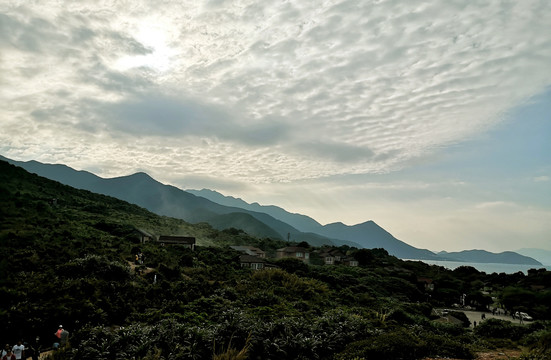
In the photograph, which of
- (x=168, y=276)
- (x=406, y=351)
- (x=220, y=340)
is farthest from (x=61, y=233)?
(x=406, y=351)

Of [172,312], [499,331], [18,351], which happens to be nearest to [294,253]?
[499,331]

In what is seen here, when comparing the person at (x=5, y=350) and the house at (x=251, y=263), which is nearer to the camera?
the person at (x=5, y=350)

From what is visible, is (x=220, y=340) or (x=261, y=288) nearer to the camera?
(x=220, y=340)

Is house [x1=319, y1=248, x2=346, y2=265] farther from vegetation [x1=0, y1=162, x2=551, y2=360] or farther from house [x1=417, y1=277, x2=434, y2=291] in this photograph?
vegetation [x1=0, y1=162, x2=551, y2=360]

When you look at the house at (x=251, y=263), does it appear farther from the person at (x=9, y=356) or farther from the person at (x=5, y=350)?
the person at (x=9, y=356)

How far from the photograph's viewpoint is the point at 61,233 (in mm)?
33375

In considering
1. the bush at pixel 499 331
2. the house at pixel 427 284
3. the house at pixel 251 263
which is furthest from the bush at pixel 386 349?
the house at pixel 427 284

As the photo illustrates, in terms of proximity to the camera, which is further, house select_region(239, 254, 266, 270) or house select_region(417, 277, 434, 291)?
house select_region(417, 277, 434, 291)

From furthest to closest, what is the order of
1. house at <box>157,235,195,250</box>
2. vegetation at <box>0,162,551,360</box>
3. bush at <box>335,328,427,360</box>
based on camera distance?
house at <box>157,235,195,250</box> < bush at <box>335,328,427,360</box> < vegetation at <box>0,162,551,360</box>

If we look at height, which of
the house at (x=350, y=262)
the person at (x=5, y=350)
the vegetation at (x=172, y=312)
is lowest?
the house at (x=350, y=262)

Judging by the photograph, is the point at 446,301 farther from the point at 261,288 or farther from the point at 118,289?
the point at 118,289

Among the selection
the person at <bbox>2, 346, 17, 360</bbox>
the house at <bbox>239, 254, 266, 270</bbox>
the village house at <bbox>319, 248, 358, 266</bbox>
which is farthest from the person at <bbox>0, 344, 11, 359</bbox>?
the village house at <bbox>319, 248, 358, 266</bbox>

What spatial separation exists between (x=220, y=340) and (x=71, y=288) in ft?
43.7

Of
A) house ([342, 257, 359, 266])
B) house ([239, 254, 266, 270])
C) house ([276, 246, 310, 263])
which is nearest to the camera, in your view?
house ([239, 254, 266, 270])
